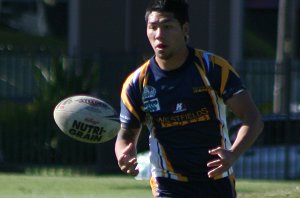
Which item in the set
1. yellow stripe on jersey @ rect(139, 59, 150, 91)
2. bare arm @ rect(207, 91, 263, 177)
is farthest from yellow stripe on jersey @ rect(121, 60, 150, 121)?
bare arm @ rect(207, 91, 263, 177)

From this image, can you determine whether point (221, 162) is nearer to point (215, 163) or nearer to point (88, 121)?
point (215, 163)

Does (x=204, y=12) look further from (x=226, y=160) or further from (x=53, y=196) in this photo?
(x=226, y=160)

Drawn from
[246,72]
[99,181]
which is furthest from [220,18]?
[99,181]

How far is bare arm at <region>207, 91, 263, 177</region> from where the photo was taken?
527cm

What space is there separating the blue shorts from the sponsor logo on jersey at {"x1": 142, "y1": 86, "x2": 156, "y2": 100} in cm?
48

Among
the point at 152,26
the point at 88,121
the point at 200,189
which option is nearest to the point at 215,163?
the point at 200,189

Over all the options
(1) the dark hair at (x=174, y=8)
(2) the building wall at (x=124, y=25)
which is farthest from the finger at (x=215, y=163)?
(2) the building wall at (x=124, y=25)

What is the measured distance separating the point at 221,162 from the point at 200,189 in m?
0.40

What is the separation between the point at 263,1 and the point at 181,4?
18381 millimetres

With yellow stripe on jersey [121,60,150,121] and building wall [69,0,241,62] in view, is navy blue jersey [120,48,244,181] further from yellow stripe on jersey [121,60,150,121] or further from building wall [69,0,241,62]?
building wall [69,0,241,62]

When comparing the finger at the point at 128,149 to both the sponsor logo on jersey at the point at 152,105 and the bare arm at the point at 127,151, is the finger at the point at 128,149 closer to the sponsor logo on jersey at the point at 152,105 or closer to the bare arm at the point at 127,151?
the bare arm at the point at 127,151

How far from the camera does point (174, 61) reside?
5.59 meters

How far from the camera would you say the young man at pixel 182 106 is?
5.51 metres

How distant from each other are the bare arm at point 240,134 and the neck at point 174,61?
349 millimetres
